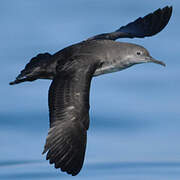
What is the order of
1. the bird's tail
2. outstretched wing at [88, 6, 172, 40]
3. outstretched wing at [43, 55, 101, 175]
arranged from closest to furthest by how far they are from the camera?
outstretched wing at [43, 55, 101, 175] → the bird's tail → outstretched wing at [88, 6, 172, 40]

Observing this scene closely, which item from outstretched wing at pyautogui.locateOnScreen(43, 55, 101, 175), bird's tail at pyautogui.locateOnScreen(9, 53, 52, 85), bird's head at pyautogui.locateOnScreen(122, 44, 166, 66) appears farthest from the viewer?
bird's head at pyautogui.locateOnScreen(122, 44, 166, 66)

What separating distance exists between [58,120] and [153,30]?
366 centimetres

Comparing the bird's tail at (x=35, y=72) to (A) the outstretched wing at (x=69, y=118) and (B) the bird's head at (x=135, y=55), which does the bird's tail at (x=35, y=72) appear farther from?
(B) the bird's head at (x=135, y=55)

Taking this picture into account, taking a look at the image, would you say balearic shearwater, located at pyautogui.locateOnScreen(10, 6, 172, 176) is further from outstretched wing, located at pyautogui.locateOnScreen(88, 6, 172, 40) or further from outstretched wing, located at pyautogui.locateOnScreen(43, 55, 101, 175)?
outstretched wing, located at pyautogui.locateOnScreen(88, 6, 172, 40)

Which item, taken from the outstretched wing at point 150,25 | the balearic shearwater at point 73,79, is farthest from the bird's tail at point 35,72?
the outstretched wing at point 150,25

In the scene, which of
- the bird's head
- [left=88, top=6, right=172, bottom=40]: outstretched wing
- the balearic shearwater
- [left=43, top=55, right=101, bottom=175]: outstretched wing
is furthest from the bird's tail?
[left=88, top=6, right=172, bottom=40]: outstretched wing

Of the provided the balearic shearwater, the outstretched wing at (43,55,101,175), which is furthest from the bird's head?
the outstretched wing at (43,55,101,175)

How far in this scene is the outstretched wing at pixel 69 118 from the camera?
8648mm

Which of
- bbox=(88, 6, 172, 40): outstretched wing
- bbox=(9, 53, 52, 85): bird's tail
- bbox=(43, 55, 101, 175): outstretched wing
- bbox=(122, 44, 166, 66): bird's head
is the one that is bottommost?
bbox=(43, 55, 101, 175): outstretched wing

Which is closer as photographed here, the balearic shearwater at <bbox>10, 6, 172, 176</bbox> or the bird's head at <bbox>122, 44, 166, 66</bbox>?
the balearic shearwater at <bbox>10, 6, 172, 176</bbox>

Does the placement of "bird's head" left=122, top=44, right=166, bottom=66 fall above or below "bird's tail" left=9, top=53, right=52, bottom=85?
above

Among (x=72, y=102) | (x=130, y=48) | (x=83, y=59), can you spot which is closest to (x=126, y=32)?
(x=130, y=48)

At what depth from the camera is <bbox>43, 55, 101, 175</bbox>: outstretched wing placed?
8648mm

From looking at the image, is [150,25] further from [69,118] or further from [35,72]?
[69,118]
